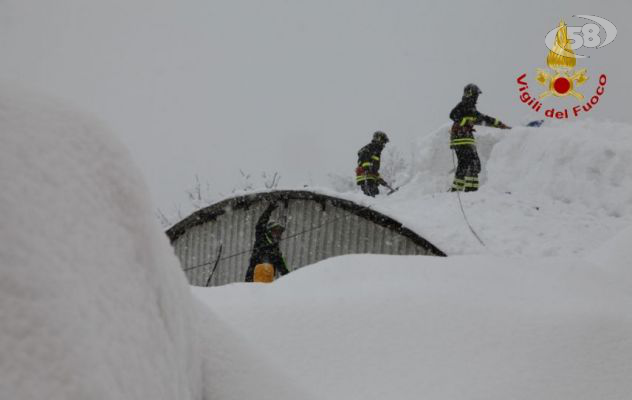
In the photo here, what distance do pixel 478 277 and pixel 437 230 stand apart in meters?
6.92

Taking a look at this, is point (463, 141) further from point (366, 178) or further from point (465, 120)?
point (366, 178)

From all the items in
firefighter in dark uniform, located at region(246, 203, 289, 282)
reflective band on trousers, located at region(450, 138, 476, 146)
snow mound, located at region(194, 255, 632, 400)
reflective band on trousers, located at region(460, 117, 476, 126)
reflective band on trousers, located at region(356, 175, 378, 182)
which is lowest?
firefighter in dark uniform, located at region(246, 203, 289, 282)

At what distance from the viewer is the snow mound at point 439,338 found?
1942 millimetres

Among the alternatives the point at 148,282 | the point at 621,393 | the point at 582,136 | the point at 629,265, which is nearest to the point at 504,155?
the point at 582,136

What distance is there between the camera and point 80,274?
669 mm

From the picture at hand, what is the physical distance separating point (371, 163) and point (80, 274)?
11433 mm

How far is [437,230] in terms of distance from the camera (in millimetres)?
9617

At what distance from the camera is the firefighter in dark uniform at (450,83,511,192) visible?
984 cm

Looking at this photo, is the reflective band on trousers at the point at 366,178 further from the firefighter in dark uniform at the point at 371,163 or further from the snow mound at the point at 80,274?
the snow mound at the point at 80,274

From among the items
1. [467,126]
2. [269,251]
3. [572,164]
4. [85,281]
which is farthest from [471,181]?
[85,281]

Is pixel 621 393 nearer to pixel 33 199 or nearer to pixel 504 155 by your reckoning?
pixel 33 199

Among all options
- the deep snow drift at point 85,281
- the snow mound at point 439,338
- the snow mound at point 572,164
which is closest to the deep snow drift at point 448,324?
the snow mound at point 439,338

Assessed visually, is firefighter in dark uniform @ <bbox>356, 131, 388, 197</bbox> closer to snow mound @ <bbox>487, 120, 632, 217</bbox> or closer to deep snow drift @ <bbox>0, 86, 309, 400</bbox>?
snow mound @ <bbox>487, 120, 632, 217</bbox>

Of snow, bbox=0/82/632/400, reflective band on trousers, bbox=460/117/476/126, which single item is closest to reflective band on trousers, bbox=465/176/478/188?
reflective band on trousers, bbox=460/117/476/126
